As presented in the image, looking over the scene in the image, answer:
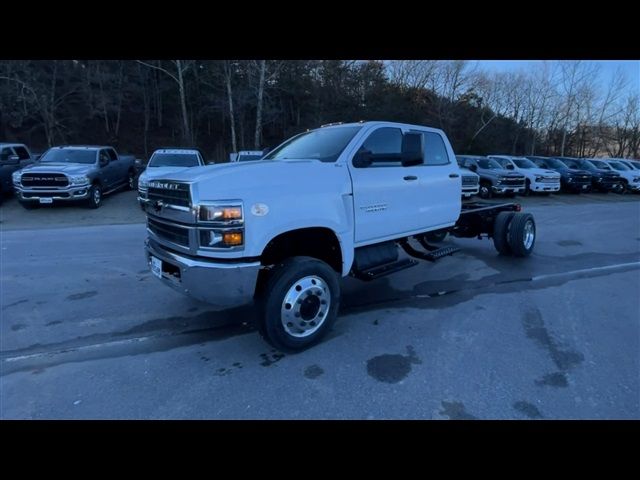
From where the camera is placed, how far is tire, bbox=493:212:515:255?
22.0ft

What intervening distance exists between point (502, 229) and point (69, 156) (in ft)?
45.5

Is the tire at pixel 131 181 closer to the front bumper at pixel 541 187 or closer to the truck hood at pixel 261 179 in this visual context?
the truck hood at pixel 261 179

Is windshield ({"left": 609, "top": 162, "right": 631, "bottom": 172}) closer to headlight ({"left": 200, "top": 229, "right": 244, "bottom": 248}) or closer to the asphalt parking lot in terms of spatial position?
the asphalt parking lot

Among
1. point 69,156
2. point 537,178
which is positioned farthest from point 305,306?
point 537,178

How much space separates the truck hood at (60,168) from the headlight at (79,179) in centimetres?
14

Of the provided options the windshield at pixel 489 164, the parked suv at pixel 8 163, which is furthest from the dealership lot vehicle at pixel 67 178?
the windshield at pixel 489 164

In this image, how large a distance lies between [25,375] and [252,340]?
1.98 meters

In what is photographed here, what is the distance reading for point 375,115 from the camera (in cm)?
3328

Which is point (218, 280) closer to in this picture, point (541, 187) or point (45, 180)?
point (45, 180)

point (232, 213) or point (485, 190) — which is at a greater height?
point (232, 213)

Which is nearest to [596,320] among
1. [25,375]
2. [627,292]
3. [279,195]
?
[627,292]

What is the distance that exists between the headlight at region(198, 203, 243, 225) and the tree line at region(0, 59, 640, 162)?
24398 millimetres

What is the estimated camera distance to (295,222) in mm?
3275

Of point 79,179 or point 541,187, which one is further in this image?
point 541,187
